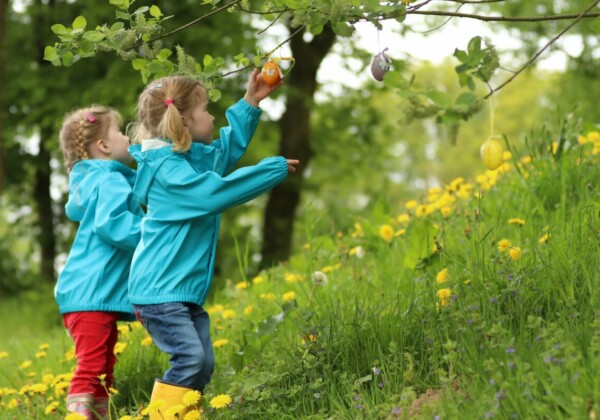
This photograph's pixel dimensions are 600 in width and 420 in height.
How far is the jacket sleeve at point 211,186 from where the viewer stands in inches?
121

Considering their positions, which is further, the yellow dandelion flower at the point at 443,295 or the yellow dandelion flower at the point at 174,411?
the yellow dandelion flower at the point at 443,295

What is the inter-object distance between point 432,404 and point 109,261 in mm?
1765

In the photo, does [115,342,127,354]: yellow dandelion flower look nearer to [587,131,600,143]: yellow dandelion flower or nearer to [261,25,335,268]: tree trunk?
[587,131,600,143]: yellow dandelion flower

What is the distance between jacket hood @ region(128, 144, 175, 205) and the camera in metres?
3.17

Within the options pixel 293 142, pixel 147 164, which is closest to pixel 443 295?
pixel 147 164

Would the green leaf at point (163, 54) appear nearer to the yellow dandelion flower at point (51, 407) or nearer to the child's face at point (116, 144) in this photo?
the child's face at point (116, 144)

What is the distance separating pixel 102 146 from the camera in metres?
3.91

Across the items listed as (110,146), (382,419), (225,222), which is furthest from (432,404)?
(225,222)

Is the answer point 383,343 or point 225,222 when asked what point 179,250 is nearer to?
point 383,343

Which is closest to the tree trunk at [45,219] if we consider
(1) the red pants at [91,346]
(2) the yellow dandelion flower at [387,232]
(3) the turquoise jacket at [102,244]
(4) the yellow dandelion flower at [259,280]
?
(4) the yellow dandelion flower at [259,280]

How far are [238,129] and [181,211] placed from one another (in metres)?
0.50

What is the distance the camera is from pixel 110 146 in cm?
392

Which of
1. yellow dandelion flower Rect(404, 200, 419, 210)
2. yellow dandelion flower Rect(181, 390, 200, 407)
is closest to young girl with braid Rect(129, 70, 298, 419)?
yellow dandelion flower Rect(181, 390, 200, 407)

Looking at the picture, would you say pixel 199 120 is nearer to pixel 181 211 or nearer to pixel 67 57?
pixel 181 211
